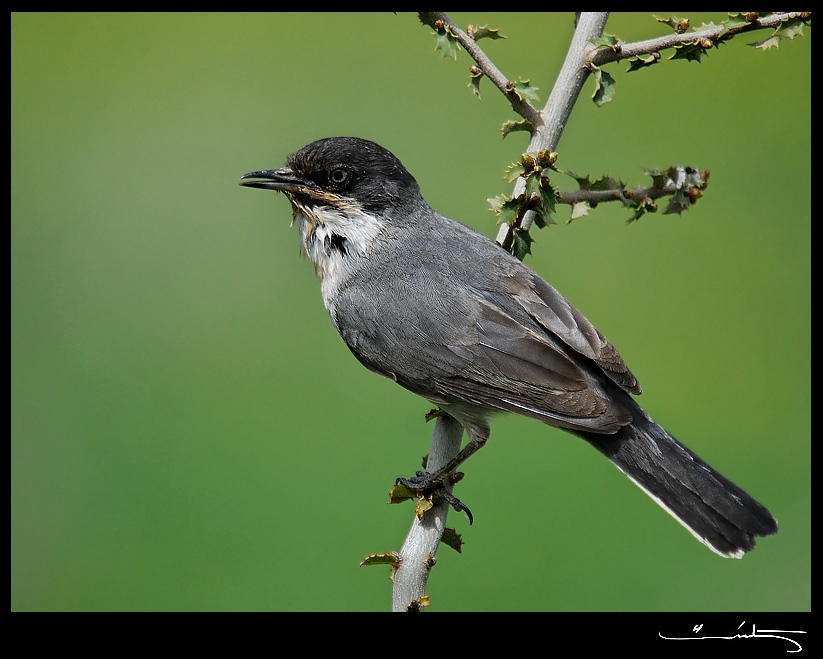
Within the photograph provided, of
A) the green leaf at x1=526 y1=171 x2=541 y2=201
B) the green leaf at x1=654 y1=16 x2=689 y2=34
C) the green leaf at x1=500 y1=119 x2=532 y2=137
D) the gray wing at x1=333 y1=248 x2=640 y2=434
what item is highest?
the green leaf at x1=654 y1=16 x2=689 y2=34

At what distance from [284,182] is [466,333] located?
1.17 metres

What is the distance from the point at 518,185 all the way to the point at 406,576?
1980 mm

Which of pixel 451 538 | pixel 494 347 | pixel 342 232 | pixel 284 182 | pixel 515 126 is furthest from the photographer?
pixel 342 232

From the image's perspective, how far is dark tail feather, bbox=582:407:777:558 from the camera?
153 inches

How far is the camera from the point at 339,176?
14.4 feet

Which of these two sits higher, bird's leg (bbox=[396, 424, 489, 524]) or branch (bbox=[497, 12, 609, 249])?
branch (bbox=[497, 12, 609, 249])

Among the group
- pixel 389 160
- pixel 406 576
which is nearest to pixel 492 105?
pixel 389 160

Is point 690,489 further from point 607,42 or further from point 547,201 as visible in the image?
point 607,42

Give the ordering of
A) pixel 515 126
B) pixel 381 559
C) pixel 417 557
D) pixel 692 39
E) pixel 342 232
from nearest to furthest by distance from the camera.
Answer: pixel 381 559 < pixel 417 557 < pixel 692 39 < pixel 515 126 < pixel 342 232

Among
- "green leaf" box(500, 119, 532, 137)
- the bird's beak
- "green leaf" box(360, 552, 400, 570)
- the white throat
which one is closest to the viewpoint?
"green leaf" box(360, 552, 400, 570)

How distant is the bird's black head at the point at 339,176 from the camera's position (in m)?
4.32

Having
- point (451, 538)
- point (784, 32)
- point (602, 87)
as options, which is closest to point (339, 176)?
point (602, 87)

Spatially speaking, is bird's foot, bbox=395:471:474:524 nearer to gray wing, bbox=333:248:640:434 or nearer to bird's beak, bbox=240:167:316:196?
gray wing, bbox=333:248:640:434

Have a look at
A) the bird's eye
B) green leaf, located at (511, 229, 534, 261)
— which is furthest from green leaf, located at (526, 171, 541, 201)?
the bird's eye
